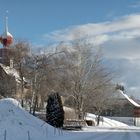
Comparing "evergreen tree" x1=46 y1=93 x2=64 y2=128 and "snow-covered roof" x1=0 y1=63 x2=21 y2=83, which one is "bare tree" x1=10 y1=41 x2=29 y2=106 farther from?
"evergreen tree" x1=46 y1=93 x2=64 y2=128

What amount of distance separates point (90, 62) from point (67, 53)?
4.43 m

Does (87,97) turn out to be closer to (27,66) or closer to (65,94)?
(65,94)

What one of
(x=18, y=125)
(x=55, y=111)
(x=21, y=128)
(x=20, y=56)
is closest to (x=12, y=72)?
(x=20, y=56)

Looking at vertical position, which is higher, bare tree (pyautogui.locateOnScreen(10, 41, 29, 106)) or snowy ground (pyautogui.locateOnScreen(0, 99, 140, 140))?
bare tree (pyautogui.locateOnScreen(10, 41, 29, 106))

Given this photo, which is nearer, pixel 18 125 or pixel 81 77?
pixel 18 125

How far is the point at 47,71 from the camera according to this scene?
72.2 meters

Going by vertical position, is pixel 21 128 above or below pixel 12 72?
below

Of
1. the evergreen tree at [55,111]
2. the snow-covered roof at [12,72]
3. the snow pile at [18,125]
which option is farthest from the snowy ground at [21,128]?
the snow-covered roof at [12,72]

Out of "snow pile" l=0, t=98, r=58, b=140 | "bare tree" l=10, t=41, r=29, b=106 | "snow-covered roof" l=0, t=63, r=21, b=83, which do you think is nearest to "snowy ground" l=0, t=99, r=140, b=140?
"snow pile" l=0, t=98, r=58, b=140

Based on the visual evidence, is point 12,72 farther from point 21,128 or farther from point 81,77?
point 21,128

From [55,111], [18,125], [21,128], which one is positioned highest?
[55,111]

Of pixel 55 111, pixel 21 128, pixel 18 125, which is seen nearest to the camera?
pixel 21 128

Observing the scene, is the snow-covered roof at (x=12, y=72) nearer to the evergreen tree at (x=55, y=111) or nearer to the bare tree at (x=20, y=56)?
the bare tree at (x=20, y=56)

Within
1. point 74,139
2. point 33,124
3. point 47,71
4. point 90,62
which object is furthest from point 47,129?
point 90,62
